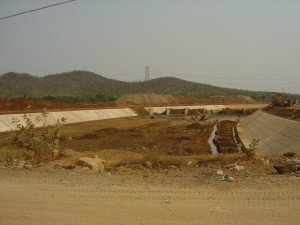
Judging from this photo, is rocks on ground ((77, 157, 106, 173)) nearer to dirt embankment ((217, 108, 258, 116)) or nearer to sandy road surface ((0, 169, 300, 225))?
sandy road surface ((0, 169, 300, 225))

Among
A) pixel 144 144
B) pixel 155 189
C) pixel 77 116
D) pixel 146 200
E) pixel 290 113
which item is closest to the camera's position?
pixel 146 200

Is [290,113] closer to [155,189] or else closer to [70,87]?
[155,189]

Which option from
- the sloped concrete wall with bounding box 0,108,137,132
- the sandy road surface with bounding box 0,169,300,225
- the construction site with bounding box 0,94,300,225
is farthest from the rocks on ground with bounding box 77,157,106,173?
the sloped concrete wall with bounding box 0,108,137,132

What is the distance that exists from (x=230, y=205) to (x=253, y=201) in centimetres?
54

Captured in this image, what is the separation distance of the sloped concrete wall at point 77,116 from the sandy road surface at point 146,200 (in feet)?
94.7

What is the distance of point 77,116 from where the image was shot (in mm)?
55656

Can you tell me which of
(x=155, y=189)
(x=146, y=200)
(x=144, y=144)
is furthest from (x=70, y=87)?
(x=146, y=200)

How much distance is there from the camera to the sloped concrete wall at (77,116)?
1606 inches

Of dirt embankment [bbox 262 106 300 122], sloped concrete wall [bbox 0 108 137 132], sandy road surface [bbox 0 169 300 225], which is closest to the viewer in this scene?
sandy road surface [bbox 0 169 300 225]

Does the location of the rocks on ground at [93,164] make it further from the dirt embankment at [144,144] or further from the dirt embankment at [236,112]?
the dirt embankment at [236,112]

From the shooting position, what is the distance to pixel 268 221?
624 cm

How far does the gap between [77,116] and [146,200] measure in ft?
161

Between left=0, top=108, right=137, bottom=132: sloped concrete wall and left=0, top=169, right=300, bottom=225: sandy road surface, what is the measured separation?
28875 millimetres

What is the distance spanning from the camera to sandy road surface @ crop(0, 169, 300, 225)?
6.45 meters
